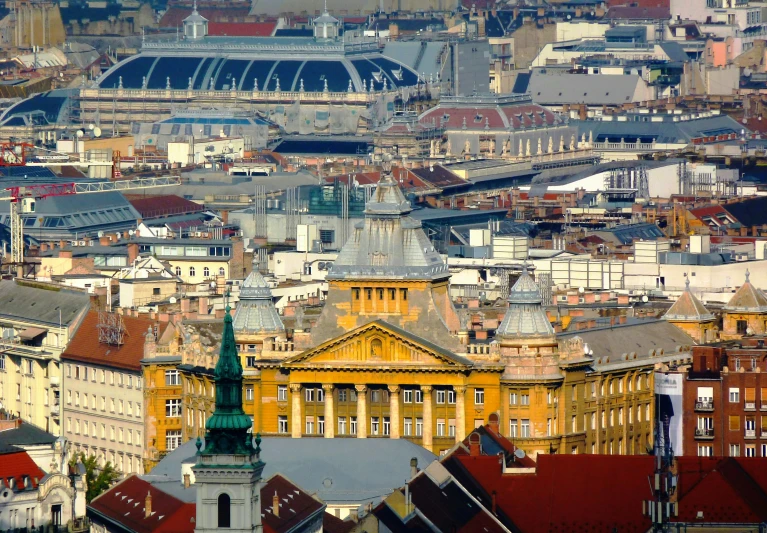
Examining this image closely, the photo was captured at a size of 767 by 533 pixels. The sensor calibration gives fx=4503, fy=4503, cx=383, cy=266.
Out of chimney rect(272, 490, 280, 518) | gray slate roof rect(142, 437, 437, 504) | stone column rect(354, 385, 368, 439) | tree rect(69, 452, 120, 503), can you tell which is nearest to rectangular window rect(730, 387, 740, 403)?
stone column rect(354, 385, 368, 439)

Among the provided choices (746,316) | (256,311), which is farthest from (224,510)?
(746,316)

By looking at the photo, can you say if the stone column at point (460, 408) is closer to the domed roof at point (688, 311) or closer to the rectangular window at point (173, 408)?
the rectangular window at point (173, 408)

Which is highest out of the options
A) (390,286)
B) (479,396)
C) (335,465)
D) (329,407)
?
(390,286)

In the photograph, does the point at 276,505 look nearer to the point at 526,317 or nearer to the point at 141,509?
the point at 141,509

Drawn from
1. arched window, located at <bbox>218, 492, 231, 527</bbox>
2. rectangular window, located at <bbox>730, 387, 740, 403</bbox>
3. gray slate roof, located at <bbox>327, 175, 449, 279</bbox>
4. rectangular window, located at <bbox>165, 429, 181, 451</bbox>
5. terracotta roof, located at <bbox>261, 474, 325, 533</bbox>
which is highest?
gray slate roof, located at <bbox>327, 175, 449, 279</bbox>

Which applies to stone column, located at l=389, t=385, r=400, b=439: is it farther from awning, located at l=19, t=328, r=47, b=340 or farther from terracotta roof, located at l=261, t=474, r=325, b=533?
terracotta roof, located at l=261, t=474, r=325, b=533
